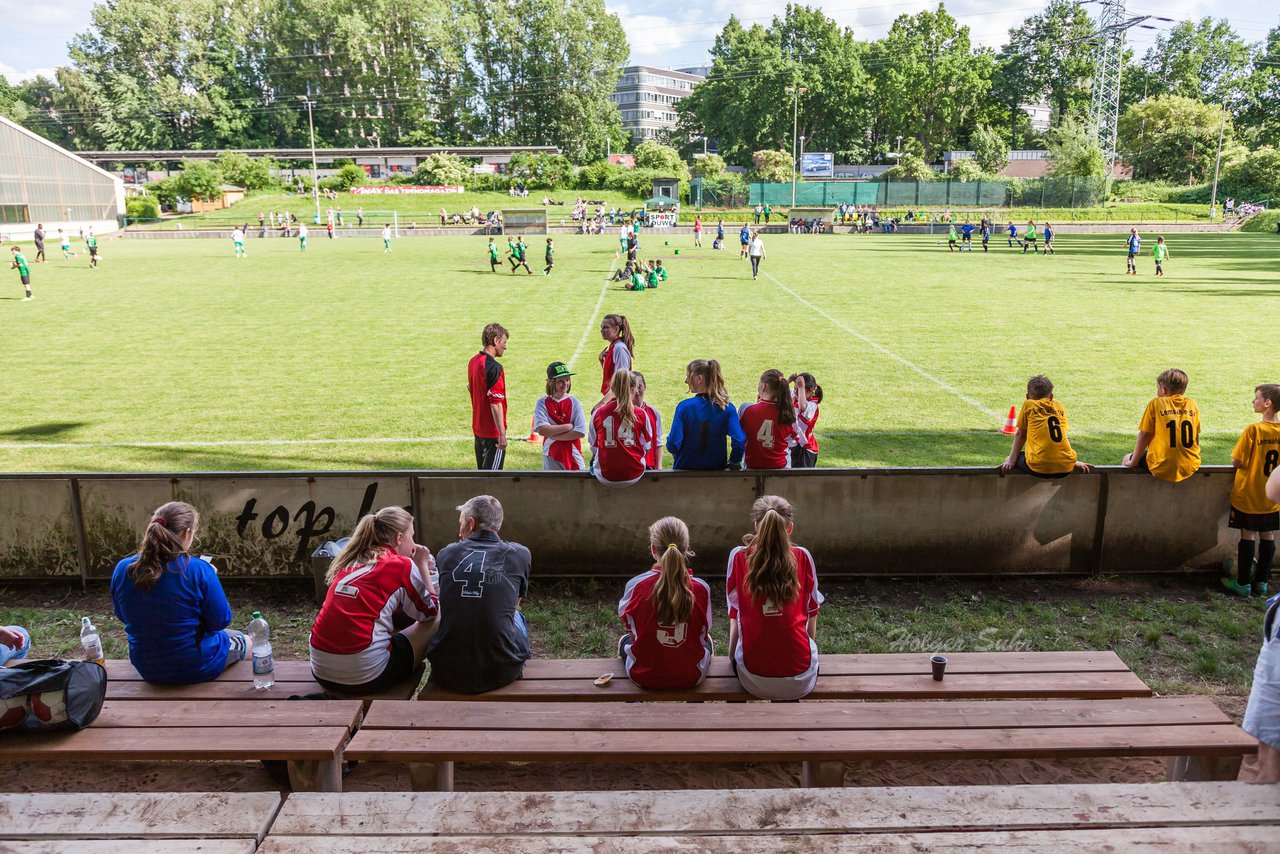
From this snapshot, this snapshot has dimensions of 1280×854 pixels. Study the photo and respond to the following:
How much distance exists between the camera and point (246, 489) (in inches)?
298

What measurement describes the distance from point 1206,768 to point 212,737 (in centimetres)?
470

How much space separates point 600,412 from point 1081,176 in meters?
77.5

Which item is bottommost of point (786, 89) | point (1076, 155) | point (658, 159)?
point (1076, 155)

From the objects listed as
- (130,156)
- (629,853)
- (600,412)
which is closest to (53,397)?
(600,412)

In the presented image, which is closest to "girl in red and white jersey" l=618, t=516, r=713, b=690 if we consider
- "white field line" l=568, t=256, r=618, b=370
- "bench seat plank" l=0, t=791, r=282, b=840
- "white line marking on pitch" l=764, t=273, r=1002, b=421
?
"bench seat plank" l=0, t=791, r=282, b=840

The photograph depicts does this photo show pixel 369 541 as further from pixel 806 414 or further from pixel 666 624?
pixel 806 414

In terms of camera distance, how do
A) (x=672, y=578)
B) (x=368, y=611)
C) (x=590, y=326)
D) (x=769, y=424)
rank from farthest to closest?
(x=590, y=326) → (x=769, y=424) → (x=368, y=611) → (x=672, y=578)

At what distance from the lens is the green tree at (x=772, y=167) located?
8431 cm

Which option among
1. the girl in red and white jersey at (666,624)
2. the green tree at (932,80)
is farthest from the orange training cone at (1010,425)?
the green tree at (932,80)

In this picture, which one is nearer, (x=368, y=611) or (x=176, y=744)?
(x=176, y=744)

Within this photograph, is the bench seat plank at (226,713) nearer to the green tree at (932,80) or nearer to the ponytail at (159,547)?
the ponytail at (159,547)

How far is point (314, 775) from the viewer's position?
4215 mm

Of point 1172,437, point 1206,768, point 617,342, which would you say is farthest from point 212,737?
point 1172,437

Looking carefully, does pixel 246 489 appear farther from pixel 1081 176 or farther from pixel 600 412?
pixel 1081 176
